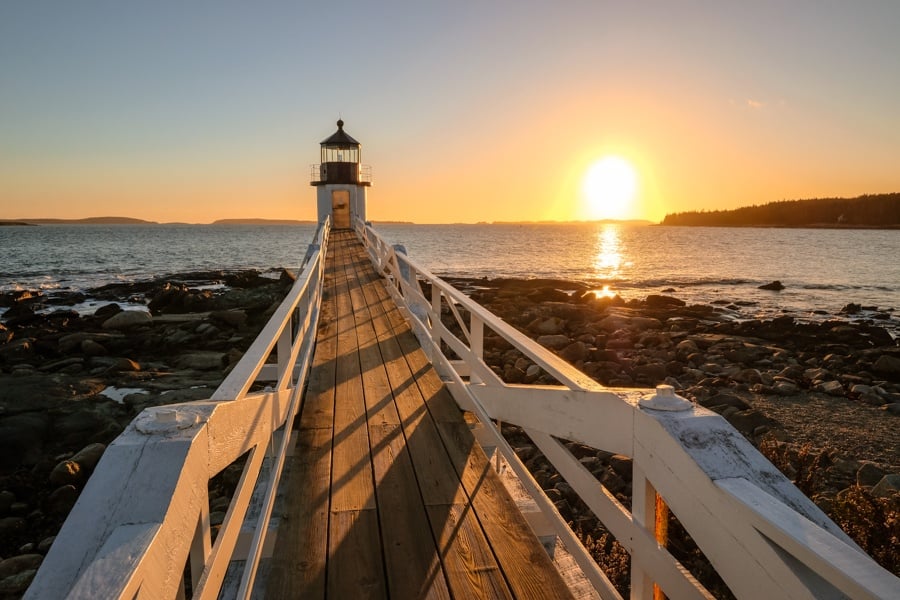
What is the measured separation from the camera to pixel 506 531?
2.98 metres

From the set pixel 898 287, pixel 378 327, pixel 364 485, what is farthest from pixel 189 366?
pixel 898 287

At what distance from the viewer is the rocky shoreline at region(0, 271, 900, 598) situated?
6590mm

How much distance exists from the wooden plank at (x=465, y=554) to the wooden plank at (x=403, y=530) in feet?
0.15

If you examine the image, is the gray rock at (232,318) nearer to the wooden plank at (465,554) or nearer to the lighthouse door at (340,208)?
the lighthouse door at (340,208)

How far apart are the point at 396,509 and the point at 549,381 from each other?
26.0 ft

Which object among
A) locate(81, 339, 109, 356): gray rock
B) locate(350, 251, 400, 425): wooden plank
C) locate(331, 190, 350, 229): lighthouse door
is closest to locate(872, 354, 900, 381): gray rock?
locate(350, 251, 400, 425): wooden plank

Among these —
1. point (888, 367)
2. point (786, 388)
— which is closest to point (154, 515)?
point (786, 388)

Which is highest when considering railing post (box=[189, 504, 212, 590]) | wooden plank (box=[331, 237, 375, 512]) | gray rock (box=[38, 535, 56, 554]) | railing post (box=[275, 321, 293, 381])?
railing post (box=[275, 321, 293, 381])

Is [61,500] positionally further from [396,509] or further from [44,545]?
[396,509]

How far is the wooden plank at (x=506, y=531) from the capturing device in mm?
2553

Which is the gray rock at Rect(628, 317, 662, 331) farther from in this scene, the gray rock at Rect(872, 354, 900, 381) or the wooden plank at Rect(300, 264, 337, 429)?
the wooden plank at Rect(300, 264, 337, 429)

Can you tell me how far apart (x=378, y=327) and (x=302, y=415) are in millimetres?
3513

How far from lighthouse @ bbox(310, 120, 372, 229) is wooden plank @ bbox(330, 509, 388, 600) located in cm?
2517

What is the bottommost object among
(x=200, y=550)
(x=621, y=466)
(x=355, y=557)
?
(x=621, y=466)
